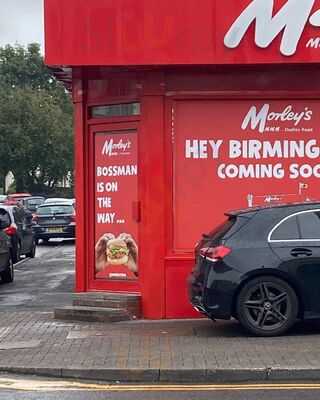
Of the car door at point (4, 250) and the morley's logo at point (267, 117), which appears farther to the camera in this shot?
the car door at point (4, 250)

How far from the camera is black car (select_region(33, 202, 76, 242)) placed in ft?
94.5

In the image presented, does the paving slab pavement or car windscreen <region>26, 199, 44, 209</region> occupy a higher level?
Answer: car windscreen <region>26, 199, 44, 209</region>

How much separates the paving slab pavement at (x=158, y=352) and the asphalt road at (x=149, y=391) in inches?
8.0

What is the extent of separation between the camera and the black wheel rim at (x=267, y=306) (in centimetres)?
970

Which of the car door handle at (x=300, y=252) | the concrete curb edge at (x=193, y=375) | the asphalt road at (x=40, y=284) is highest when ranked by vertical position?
the car door handle at (x=300, y=252)

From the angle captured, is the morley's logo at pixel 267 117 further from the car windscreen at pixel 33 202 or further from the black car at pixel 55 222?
the car windscreen at pixel 33 202

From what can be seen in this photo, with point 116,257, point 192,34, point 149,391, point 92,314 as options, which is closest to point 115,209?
point 116,257

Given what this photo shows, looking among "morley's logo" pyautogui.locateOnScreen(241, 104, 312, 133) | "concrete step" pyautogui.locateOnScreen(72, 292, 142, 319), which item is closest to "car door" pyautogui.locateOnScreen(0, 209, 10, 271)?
"concrete step" pyautogui.locateOnScreen(72, 292, 142, 319)

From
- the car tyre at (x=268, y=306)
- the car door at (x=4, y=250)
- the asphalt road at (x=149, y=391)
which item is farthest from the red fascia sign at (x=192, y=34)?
the car door at (x=4, y=250)

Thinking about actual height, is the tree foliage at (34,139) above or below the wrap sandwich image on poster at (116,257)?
above

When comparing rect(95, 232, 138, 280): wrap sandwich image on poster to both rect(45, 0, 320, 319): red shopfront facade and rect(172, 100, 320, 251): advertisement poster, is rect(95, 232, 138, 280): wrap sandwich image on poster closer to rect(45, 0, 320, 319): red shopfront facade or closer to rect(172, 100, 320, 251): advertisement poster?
rect(45, 0, 320, 319): red shopfront facade

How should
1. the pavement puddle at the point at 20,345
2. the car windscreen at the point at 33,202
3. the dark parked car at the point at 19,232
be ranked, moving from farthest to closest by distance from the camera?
the car windscreen at the point at 33,202, the dark parked car at the point at 19,232, the pavement puddle at the point at 20,345

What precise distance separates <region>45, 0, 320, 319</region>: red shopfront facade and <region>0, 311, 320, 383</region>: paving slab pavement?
1.21 metres

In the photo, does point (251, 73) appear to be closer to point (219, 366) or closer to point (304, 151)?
point (304, 151)
